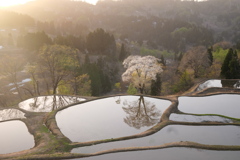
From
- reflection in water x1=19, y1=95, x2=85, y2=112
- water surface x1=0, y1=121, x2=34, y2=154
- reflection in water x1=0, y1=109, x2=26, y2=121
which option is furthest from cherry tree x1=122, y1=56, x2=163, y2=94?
water surface x1=0, y1=121, x2=34, y2=154

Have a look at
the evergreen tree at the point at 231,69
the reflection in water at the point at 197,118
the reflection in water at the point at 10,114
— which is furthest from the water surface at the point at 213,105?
the reflection in water at the point at 10,114

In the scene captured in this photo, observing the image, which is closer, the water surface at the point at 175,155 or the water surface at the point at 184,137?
the water surface at the point at 175,155

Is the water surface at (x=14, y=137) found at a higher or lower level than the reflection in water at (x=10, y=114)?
lower

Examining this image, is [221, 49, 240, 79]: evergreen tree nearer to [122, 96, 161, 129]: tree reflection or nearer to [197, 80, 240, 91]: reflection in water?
[197, 80, 240, 91]: reflection in water

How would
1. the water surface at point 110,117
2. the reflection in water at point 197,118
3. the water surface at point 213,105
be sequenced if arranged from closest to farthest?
1. the water surface at point 110,117
2. the reflection in water at point 197,118
3. the water surface at point 213,105

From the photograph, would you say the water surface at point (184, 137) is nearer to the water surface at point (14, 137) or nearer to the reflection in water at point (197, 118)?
the reflection in water at point (197, 118)

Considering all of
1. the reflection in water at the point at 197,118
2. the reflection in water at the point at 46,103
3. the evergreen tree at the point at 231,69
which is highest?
the evergreen tree at the point at 231,69

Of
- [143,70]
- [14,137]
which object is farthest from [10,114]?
[143,70]

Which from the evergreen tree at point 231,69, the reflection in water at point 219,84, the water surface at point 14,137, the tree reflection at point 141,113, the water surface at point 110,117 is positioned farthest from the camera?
the evergreen tree at point 231,69
